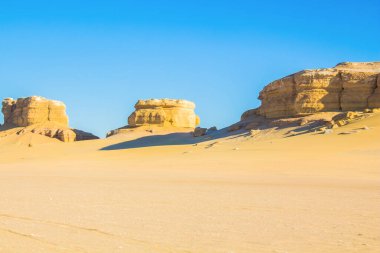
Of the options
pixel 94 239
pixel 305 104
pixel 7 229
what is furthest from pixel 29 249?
pixel 305 104

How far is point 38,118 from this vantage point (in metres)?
61.2

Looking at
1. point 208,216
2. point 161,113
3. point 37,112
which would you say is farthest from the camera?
point 37,112

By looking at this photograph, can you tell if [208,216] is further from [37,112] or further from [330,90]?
[37,112]

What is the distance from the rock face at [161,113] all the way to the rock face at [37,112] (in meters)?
12.0

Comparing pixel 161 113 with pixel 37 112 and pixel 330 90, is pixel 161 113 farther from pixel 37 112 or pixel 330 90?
pixel 330 90

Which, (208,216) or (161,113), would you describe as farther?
(161,113)

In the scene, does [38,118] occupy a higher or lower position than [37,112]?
lower

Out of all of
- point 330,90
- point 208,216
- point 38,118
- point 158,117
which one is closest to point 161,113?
point 158,117

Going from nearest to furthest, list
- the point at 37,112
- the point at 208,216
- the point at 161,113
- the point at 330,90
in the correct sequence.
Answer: the point at 208,216, the point at 330,90, the point at 161,113, the point at 37,112

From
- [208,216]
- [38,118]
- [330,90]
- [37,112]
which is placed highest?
[37,112]

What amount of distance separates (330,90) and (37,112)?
41.1 m

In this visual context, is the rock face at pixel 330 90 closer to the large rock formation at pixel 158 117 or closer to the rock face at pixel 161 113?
the large rock formation at pixel 158 117

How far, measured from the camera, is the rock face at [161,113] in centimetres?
5453

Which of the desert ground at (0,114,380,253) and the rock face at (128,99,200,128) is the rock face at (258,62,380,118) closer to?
the desert ground at (0,114,380,253)
